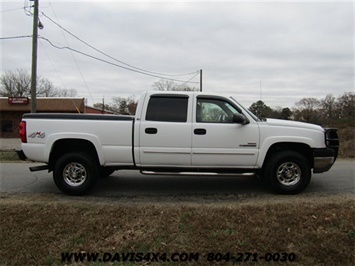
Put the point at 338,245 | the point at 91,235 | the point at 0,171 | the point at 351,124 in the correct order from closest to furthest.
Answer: the point at 338,245, the point at 91,235, the point at 0,171, the point at 351,124

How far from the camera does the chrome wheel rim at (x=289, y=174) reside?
19.7 feet

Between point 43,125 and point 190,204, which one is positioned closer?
point 190,204

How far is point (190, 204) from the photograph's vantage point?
5.51m

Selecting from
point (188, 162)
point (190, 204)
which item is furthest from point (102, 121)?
point (190, 204)

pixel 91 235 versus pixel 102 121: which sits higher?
pixel 102 121

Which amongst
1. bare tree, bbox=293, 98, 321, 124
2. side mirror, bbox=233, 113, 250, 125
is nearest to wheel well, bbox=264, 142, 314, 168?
side mirror, bbox=233, 113, 250, 125

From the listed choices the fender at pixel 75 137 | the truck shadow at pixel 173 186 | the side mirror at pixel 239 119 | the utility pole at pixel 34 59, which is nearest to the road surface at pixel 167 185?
the truck shadow at pixel 173 186

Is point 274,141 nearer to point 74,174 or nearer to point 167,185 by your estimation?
point 167,185

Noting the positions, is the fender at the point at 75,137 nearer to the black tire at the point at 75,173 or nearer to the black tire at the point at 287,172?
the black tire at the point at 75,173

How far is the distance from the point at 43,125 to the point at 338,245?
5.18 meters

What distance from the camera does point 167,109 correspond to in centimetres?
612

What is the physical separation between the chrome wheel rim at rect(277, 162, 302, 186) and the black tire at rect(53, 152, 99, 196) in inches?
135

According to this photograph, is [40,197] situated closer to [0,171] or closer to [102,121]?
[102,121]

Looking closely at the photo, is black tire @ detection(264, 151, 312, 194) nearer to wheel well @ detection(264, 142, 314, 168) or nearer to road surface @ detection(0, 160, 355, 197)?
wheel well @ detection(264, 142, 314, 168)
